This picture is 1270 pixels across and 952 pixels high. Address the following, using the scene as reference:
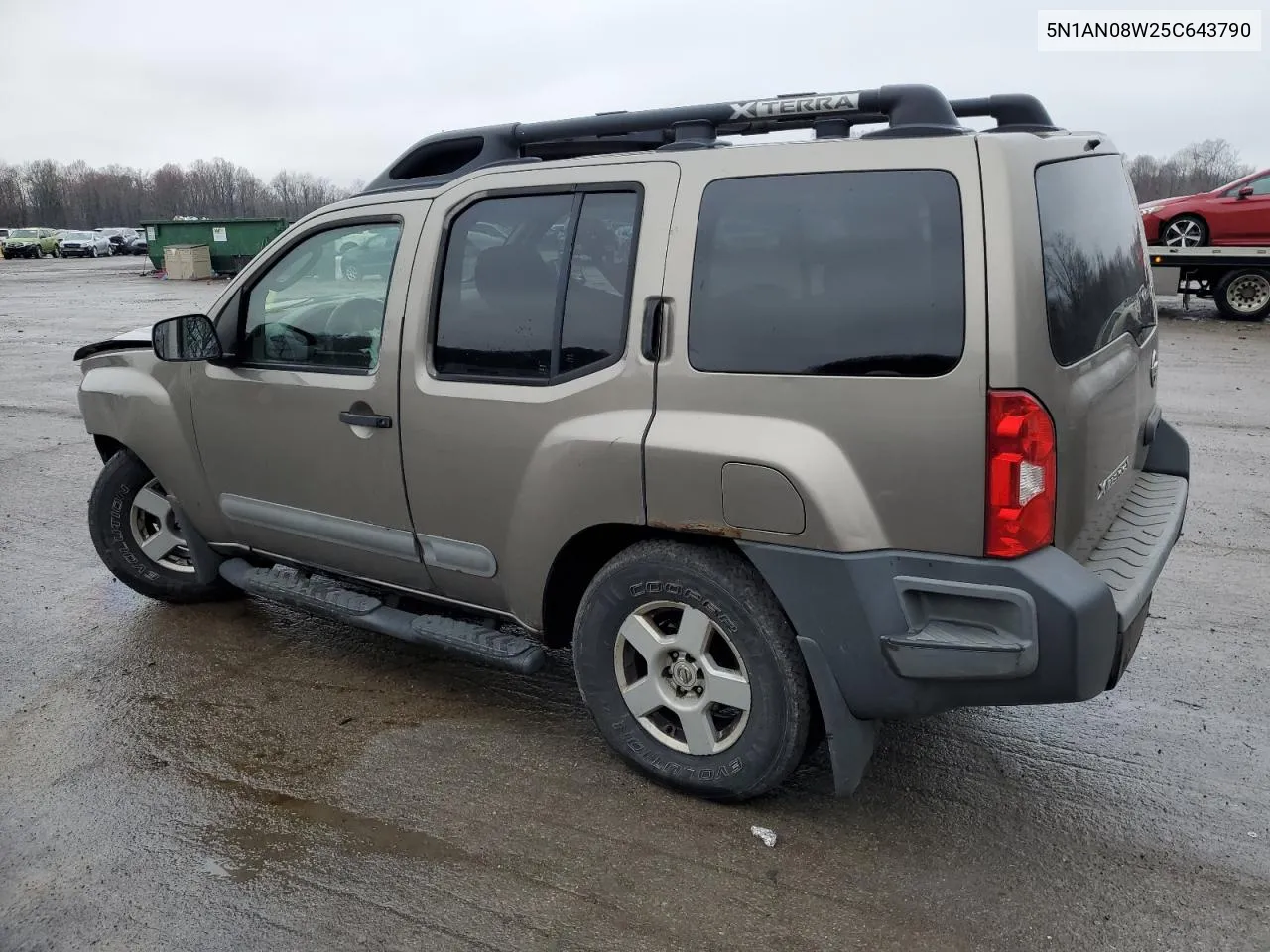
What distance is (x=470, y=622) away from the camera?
3.81 meters

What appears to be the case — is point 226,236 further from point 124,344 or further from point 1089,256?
point 1089,256

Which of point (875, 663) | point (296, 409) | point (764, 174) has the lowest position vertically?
point (875, 663)

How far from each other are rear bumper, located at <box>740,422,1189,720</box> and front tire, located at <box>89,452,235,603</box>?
3205 millimetres

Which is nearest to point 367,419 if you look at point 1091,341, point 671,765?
point 671,765

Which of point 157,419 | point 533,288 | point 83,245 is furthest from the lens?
point 83,245

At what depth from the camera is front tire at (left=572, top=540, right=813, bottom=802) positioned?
9.72 ft

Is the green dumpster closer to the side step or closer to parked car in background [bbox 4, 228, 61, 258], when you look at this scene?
parked car in background [bbox 4, 228, 61, 258]

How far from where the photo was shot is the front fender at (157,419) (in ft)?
14.6

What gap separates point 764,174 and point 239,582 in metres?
2.94

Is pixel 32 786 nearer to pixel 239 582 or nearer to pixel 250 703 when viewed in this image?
pixel 250 703

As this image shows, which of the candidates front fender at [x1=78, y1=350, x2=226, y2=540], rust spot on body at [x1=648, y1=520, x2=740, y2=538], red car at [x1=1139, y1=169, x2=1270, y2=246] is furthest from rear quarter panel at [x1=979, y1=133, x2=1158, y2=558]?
red car at [x1=1139, y1=169, x2=1270, y2=246]

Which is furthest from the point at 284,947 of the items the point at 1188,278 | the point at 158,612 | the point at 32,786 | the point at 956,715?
the point at 1188,278

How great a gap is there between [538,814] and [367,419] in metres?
1.53

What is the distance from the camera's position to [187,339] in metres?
4.18
